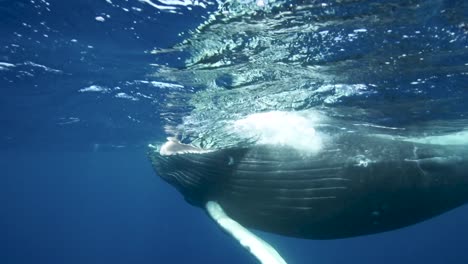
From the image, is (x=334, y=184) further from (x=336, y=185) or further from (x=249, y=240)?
(x=249, y=240)

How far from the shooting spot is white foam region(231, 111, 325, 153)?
7547mm

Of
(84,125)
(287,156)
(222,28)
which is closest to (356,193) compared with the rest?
(287,156)

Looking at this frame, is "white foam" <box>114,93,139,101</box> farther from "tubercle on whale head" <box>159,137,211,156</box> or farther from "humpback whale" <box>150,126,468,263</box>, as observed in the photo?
"humpback whale" <box>150,126,468,263</box>

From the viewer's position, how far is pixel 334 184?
673 cm

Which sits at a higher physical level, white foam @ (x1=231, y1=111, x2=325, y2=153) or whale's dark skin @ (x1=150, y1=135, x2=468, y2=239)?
white foam @ (x1=231, y1=111, x2=325, y2=153)

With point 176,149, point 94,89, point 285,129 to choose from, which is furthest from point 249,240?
point 94,89

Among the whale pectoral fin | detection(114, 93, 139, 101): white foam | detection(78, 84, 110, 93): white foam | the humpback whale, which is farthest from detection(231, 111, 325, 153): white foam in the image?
detection(78, 84, 110, 93): white foam

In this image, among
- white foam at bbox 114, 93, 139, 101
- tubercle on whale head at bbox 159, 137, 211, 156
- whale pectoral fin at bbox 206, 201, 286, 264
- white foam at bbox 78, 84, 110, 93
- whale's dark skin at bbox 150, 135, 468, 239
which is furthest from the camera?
white foam at bbox 114, 93, 139, 101

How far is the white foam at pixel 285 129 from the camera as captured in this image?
755 centimetres

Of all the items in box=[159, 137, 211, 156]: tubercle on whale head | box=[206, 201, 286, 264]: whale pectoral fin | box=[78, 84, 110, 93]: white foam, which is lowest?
box=[206, 201, 286, 264]: whale pectoral fin

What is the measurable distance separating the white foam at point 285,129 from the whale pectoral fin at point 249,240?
179cm

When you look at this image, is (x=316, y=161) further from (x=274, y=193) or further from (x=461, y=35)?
(x=461, y=35)

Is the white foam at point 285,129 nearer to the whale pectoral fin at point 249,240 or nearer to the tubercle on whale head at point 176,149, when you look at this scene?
the tubercle on whale head at point 176,149

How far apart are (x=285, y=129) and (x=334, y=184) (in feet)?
9.25
